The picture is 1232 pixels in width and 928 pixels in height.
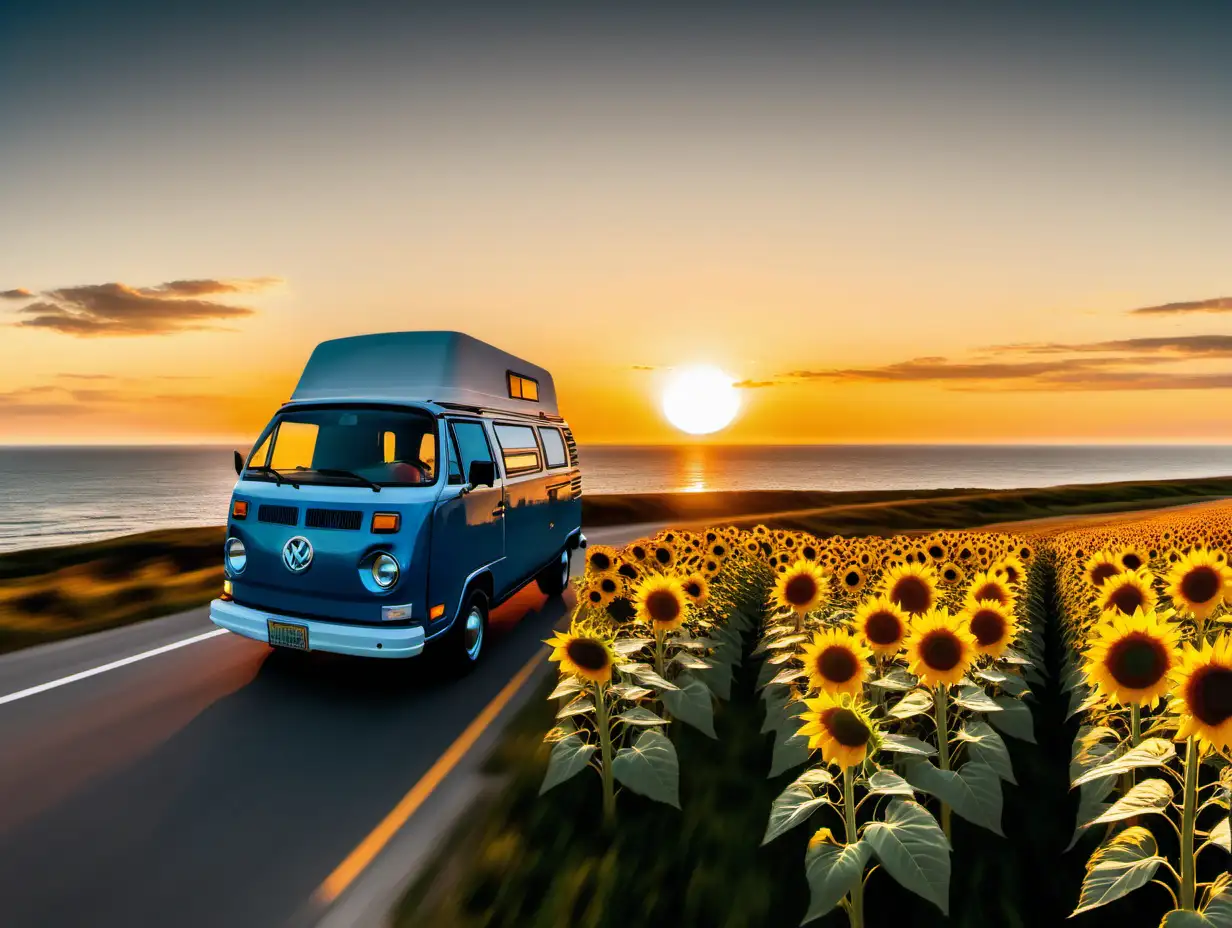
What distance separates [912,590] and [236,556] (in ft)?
18.5

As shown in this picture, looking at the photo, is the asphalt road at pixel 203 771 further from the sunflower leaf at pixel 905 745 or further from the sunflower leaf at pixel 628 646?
the sunflower leaf at pixel 905 745

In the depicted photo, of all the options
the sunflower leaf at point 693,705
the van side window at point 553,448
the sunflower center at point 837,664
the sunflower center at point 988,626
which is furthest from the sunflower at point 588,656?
the van side window at point 553,448

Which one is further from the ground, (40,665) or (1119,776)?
(1119,776)

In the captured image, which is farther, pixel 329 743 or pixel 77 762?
pixel 329 743

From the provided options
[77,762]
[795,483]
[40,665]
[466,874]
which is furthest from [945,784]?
[795,483]

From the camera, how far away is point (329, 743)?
491cm

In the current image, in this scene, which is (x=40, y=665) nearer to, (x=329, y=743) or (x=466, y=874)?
(x=329, y=743)

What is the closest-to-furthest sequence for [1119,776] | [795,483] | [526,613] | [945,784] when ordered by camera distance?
1. [945,784]
2. [1119,776]
3. [526,613]
4. [795,483]

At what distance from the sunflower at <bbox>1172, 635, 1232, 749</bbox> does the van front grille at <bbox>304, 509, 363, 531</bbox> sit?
5.17m

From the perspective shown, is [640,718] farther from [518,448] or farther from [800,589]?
[518,448]

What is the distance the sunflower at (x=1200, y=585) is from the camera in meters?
3.65

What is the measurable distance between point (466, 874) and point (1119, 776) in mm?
3160

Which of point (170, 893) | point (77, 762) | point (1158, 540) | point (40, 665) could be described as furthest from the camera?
point (1158, 540)

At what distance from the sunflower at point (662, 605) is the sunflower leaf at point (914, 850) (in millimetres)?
1844
